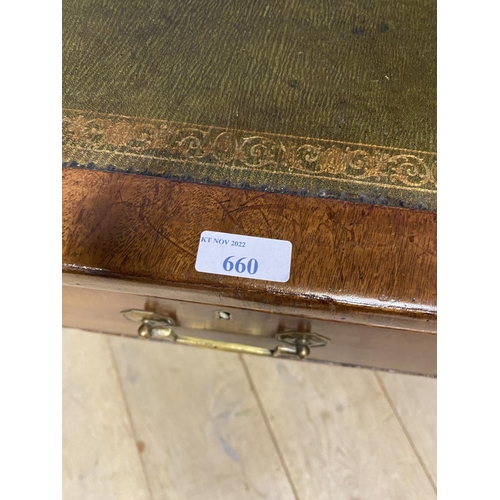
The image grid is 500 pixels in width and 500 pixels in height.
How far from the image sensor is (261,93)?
61cm

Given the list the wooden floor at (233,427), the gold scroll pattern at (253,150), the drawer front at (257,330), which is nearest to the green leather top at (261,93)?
the gold scroll pattern at (253,150)

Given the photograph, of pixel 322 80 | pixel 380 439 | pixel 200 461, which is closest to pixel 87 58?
pixel 322 80

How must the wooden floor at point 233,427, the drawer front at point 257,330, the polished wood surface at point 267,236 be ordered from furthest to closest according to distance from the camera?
the wooden floor at point 233,427
the drawer front at point 257,330
the polished wood surface at point 267,236

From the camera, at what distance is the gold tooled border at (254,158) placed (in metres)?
0.55

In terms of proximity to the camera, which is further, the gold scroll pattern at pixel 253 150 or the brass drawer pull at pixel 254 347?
the brass drawer pull at pixel 254 347

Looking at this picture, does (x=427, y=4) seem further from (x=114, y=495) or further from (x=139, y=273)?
(x=114, y=495)

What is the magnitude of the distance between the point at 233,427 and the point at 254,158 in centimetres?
56

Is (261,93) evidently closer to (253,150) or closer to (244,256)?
(253,150)

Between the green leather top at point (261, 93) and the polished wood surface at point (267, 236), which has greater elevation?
the green leather top at point (261, 93)

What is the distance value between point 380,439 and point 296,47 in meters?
0.71

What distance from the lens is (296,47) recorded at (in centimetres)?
64

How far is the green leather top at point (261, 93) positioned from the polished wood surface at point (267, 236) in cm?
3

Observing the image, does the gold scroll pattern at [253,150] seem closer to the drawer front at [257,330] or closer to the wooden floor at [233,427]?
the drawer front at [257,330]

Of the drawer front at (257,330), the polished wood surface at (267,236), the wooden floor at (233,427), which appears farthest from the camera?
the wooden floor at (233,427)
